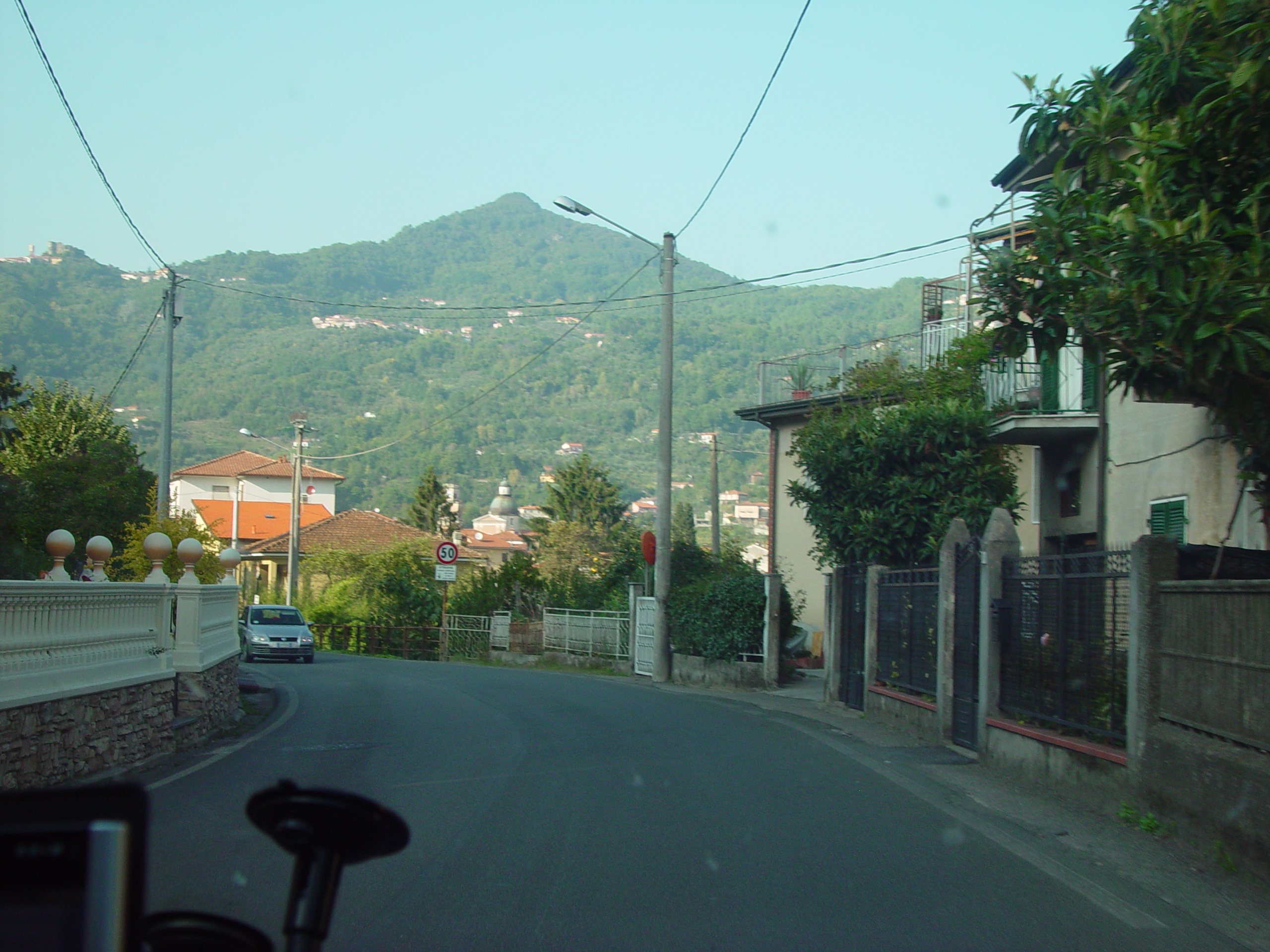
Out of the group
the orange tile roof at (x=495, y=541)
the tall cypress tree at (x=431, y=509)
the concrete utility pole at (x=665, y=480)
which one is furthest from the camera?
the orange tile roof at (x=495, y=541)

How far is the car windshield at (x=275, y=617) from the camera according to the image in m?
31.7

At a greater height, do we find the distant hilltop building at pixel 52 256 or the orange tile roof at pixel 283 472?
→ the distant hilltop building at pixel 52 256

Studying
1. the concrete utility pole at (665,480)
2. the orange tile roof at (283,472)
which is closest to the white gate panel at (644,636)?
the concrete utility pole at (665,480)

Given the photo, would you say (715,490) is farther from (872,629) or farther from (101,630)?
(101,630)

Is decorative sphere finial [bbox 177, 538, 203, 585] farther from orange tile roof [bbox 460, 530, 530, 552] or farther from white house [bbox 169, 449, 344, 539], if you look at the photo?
white house [bbox 169, 449, 344, 539]

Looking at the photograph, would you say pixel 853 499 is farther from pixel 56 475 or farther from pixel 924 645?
pixel 56 475

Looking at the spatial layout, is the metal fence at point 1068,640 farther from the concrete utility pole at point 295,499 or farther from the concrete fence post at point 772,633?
the concrete utility pole at point 295,499

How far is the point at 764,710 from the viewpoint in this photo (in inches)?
669

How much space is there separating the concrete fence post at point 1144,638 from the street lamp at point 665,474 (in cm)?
1475

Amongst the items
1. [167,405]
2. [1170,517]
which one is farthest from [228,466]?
[1170,517]

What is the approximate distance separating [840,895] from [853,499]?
13335mm

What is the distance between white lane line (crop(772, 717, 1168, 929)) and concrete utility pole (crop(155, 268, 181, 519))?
19.1 m

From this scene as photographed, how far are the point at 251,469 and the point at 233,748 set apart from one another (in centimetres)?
9399

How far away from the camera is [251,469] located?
100438mm
